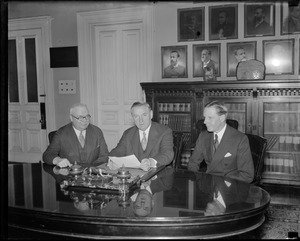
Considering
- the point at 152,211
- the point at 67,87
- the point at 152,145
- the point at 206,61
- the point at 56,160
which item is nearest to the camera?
the point at 152,211

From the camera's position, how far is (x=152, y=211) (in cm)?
143

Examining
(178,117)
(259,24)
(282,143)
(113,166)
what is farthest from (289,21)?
(113,166)

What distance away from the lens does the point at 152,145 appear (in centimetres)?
262

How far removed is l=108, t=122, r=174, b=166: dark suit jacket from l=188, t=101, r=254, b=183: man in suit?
0.72 feet

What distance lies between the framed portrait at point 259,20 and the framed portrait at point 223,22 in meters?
0.15

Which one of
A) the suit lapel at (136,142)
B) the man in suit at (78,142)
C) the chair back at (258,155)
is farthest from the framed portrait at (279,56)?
the man in suit at (78,142)

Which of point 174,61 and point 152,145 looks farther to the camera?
point 174,61

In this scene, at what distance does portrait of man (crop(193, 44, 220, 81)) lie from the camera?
4441mm

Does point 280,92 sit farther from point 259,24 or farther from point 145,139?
point 145,139

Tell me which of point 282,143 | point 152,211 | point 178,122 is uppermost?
point 178,122

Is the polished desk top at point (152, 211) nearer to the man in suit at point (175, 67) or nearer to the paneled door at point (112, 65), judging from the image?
the man in suit at point (175, 67)

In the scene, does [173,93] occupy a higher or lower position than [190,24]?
lower

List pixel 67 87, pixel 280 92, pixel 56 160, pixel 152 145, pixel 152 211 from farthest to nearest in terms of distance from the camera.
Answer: pixel 67 87
pixel 280 92
pixel 152 145
pixel 56 160
pixel 152 211

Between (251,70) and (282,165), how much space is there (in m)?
1.24
